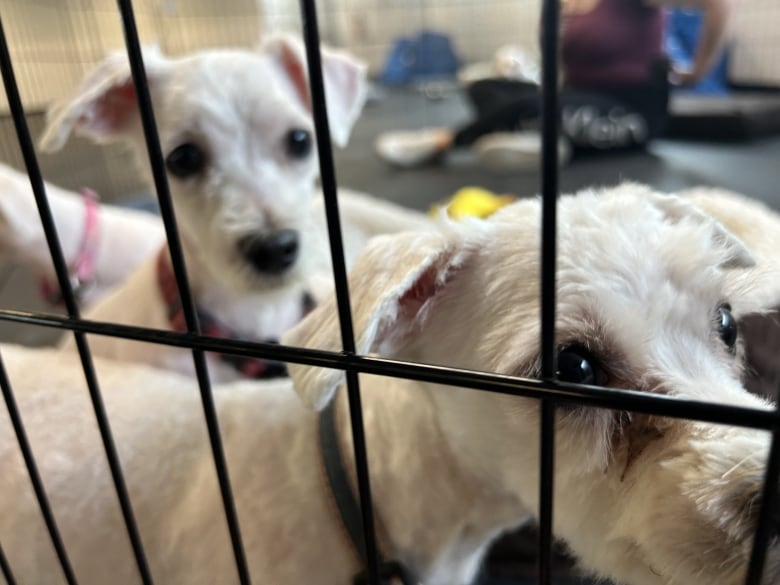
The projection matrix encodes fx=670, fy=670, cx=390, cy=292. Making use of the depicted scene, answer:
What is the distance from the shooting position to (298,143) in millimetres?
A: 1223

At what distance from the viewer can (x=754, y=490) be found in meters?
0.43

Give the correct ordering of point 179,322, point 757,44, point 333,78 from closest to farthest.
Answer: point 179,322 < point 333,78 < point 757,44

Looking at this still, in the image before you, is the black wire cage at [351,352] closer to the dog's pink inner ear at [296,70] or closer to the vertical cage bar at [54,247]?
the vertical cage bar at [54,247]

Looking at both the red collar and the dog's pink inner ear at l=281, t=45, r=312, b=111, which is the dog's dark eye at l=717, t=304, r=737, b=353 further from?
the dog's pink inner ear at l=281, t=45, r=312, b=111

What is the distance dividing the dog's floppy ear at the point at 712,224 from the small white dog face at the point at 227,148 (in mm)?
611

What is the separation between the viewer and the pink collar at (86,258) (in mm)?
1576

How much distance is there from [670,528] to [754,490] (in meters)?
0.07

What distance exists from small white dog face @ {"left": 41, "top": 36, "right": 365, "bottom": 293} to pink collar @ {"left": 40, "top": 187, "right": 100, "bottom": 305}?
393 millimetres

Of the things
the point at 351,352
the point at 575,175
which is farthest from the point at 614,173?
the point at 351,352

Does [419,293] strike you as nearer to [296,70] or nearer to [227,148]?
[227,148]

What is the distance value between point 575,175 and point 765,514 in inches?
82.1

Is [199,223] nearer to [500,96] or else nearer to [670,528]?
[670,528]

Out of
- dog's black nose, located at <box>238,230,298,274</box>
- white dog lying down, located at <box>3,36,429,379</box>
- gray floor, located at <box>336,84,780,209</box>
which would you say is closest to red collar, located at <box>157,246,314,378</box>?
white dog lying down, located at <box>3,36,429,379</box>

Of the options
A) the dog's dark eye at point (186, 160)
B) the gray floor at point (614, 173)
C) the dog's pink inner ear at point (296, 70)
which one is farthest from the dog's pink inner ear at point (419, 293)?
the gray floor at point (614, 173)
